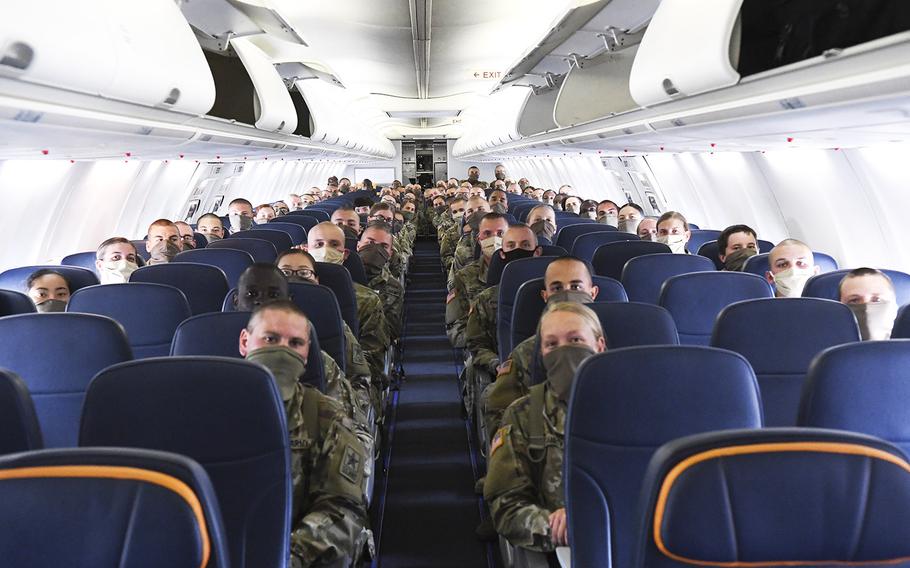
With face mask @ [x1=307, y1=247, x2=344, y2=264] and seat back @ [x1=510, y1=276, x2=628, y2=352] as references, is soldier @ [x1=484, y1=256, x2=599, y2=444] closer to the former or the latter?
seat back @ [x1=510, y1=276, x2=628, y2=352]

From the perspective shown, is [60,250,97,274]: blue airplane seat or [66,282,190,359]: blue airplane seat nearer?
[66,282,190,359]: blue airplane seat

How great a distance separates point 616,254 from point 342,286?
2283mm

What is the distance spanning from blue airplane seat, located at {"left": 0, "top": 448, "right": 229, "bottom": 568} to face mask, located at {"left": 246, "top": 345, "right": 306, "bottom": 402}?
5.72 ft

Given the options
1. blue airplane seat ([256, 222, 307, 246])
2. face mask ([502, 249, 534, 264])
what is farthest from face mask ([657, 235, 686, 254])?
blue airplane seat ([256, 222, 307, 246])

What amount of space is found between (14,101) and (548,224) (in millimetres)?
5815

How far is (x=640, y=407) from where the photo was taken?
2.64m

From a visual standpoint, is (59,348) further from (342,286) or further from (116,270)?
(116,270)

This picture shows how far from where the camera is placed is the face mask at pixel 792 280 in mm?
5695

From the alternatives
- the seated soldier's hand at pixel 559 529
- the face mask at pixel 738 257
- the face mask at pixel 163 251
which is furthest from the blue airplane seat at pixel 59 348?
the face mask at pixel 738 257

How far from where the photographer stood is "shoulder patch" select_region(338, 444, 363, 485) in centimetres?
319

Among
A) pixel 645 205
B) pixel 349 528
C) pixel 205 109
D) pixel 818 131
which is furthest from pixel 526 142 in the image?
pixel 349 528

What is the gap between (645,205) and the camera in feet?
55.0

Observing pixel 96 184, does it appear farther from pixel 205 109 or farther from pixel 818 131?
pixel 818 131

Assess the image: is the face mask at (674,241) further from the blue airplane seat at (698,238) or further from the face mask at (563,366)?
the face mask at (563,366)
